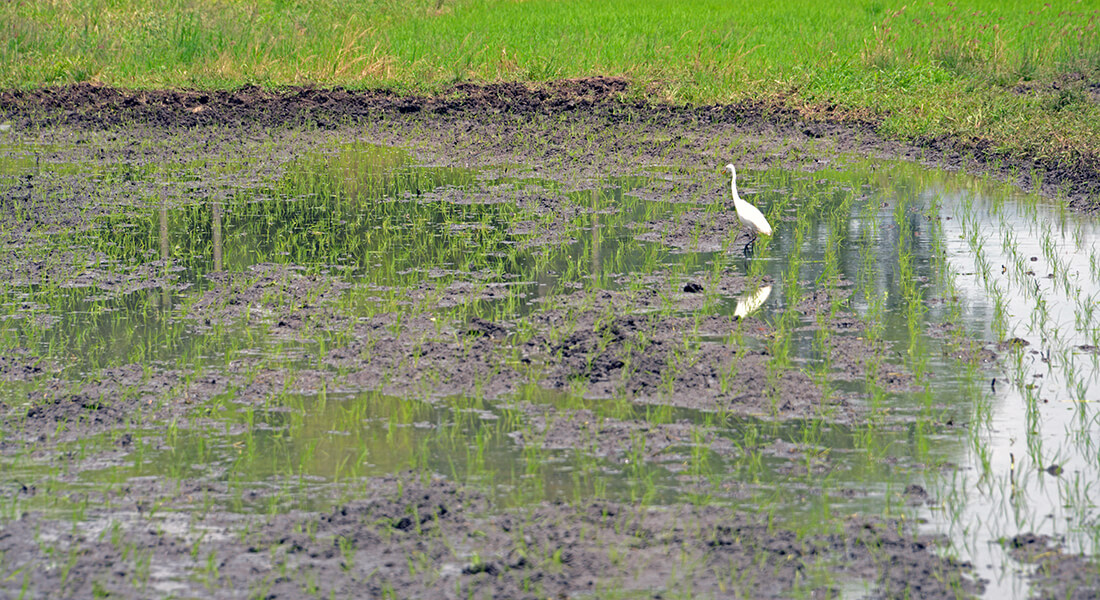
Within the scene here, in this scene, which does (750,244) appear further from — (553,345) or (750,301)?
(553,345)

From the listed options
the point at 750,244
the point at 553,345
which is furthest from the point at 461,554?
the point at 750,244

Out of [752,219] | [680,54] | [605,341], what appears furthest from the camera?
[680,54]

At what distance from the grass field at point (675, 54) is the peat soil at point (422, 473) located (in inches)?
128

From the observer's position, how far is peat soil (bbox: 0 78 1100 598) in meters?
4.24

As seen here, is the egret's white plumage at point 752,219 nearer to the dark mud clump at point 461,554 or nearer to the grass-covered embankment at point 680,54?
the dark mud clump at point 461,554

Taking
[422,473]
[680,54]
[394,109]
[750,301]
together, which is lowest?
[422,473]

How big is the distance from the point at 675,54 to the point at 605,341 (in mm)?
11142

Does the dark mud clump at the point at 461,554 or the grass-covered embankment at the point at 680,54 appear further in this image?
the grass-covered embankment at the point at 680,54

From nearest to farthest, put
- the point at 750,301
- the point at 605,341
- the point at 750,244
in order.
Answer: the point at 605,341 → the point at 750,301 → the point at 750,244

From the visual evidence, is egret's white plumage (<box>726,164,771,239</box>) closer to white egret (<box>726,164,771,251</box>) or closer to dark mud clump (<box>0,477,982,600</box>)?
white egret (<box>726,164,771,251</box>)

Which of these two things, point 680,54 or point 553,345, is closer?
point 553,345

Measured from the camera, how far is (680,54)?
1700 centimetres

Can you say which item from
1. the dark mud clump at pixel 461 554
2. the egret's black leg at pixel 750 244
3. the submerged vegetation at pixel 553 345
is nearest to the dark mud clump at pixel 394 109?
the submerged vegetation at pixel 553 345

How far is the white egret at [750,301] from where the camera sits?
24.4 feet
